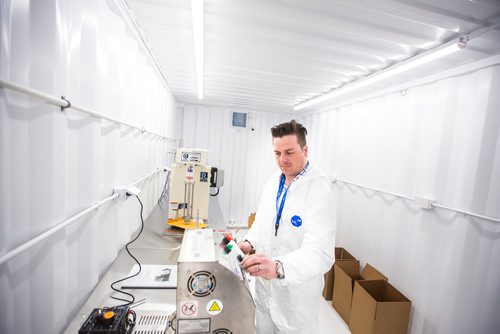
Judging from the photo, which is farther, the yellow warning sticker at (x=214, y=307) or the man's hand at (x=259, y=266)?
the man's hand at (x=259, y=266)

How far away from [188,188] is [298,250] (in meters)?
1.66

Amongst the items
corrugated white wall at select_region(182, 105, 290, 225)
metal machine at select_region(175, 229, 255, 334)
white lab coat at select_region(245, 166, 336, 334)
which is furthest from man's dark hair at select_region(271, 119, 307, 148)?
corrugated white wall at select_region(182, 105, 290, 225)

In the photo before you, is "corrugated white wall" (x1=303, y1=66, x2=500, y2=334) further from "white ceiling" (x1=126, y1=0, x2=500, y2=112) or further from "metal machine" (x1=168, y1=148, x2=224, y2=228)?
"metal machine" (x1=168, y1=148, x2=224, y2=228)

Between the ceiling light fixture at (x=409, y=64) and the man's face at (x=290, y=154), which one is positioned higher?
the ceiling light fixture at (x=409, y=64)

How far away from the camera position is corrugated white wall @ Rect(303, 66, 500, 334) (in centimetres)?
210

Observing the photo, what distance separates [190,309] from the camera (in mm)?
1003

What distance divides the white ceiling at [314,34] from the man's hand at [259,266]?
176 cm

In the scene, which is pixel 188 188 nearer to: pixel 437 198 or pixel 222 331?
pixel 222 331

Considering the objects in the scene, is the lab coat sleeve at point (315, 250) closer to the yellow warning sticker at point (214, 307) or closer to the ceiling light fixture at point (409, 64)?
the yellow warning sticker at point (214, 307)

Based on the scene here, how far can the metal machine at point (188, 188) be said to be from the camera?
2682mm

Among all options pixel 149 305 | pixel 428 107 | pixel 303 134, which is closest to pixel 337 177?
pixel 428 107

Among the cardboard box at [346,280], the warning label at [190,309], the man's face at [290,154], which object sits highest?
the man's face at [290,154]

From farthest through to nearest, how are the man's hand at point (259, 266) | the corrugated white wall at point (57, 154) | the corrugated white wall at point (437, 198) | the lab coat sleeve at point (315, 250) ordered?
the corrugated white wall at point (437, 198)
the lab coat sleeve at point (315, 250)
the man's hand at point (259, 266)
the corrugated white wall at point (57, 154)

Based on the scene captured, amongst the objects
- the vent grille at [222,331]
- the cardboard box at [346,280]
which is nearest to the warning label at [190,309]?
the vent grille at [222,331]
